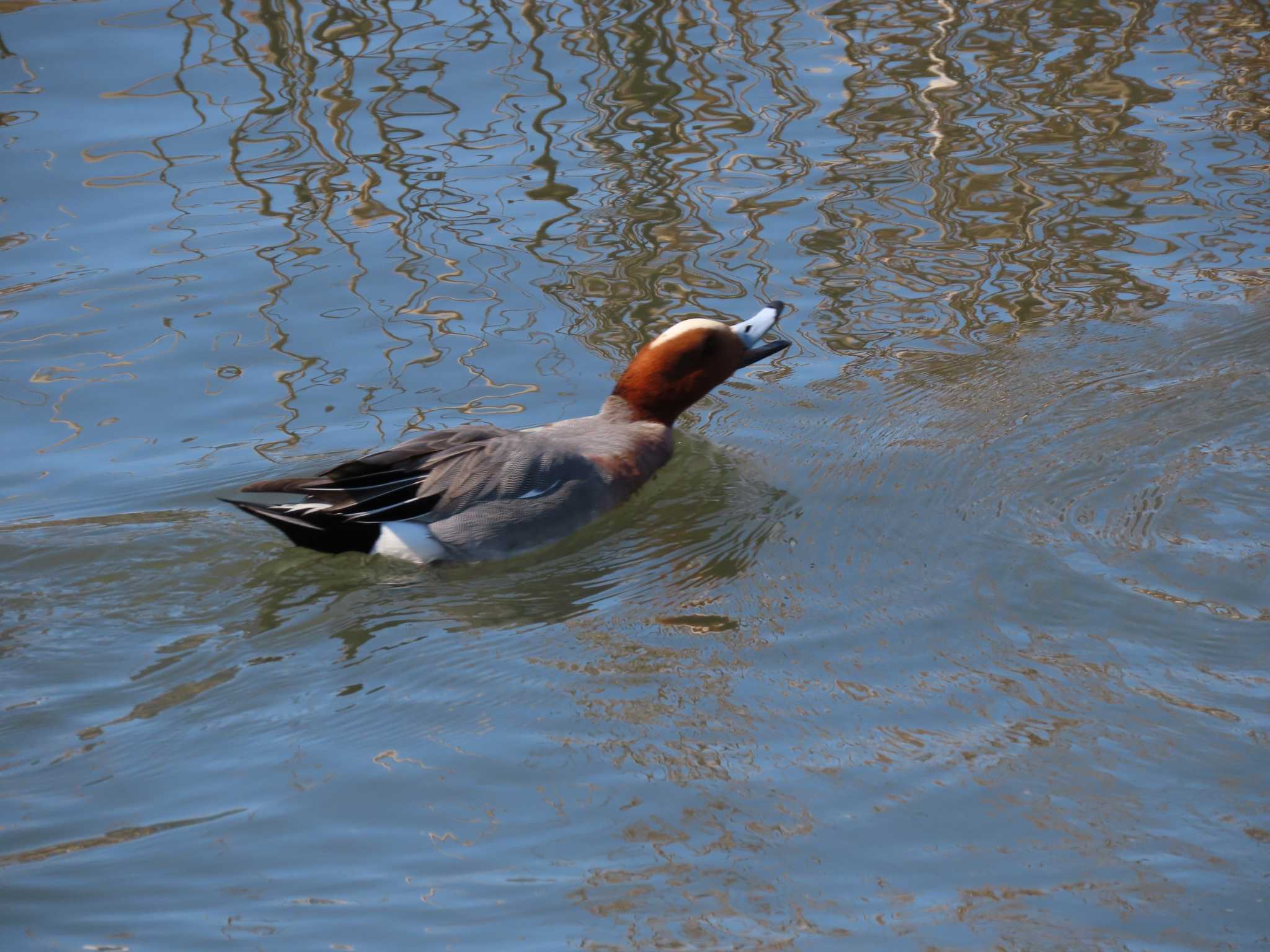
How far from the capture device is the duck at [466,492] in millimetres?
5012

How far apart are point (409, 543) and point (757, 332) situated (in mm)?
1800

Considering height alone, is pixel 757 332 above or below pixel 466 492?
above

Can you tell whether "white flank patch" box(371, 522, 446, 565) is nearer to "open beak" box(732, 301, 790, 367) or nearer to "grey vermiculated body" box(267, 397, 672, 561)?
"grey vermiculated body" box(267, 397, 672, 561)

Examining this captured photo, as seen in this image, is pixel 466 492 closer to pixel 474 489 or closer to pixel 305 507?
pixel 474 489

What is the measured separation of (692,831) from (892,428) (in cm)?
266

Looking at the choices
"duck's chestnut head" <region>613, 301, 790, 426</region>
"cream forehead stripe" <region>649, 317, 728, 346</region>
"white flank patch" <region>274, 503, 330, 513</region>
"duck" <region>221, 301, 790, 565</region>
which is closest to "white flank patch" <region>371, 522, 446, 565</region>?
"duck" <region>221, 301, 790, 565</region>

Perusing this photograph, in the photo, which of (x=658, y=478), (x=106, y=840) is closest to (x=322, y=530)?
(x=658, y=478)

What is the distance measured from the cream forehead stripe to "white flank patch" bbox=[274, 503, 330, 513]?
1.58m

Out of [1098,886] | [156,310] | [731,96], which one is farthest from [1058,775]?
[731,96]

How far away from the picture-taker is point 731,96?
28.9 feet

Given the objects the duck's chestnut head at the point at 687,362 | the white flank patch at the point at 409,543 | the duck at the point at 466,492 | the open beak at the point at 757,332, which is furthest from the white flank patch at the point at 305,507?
the open beak at the point at 757,332

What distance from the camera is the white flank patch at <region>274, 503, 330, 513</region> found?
4984 millimetres

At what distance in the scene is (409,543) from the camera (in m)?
5.07

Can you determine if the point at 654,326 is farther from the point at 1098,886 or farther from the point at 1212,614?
the point at 1098,886
